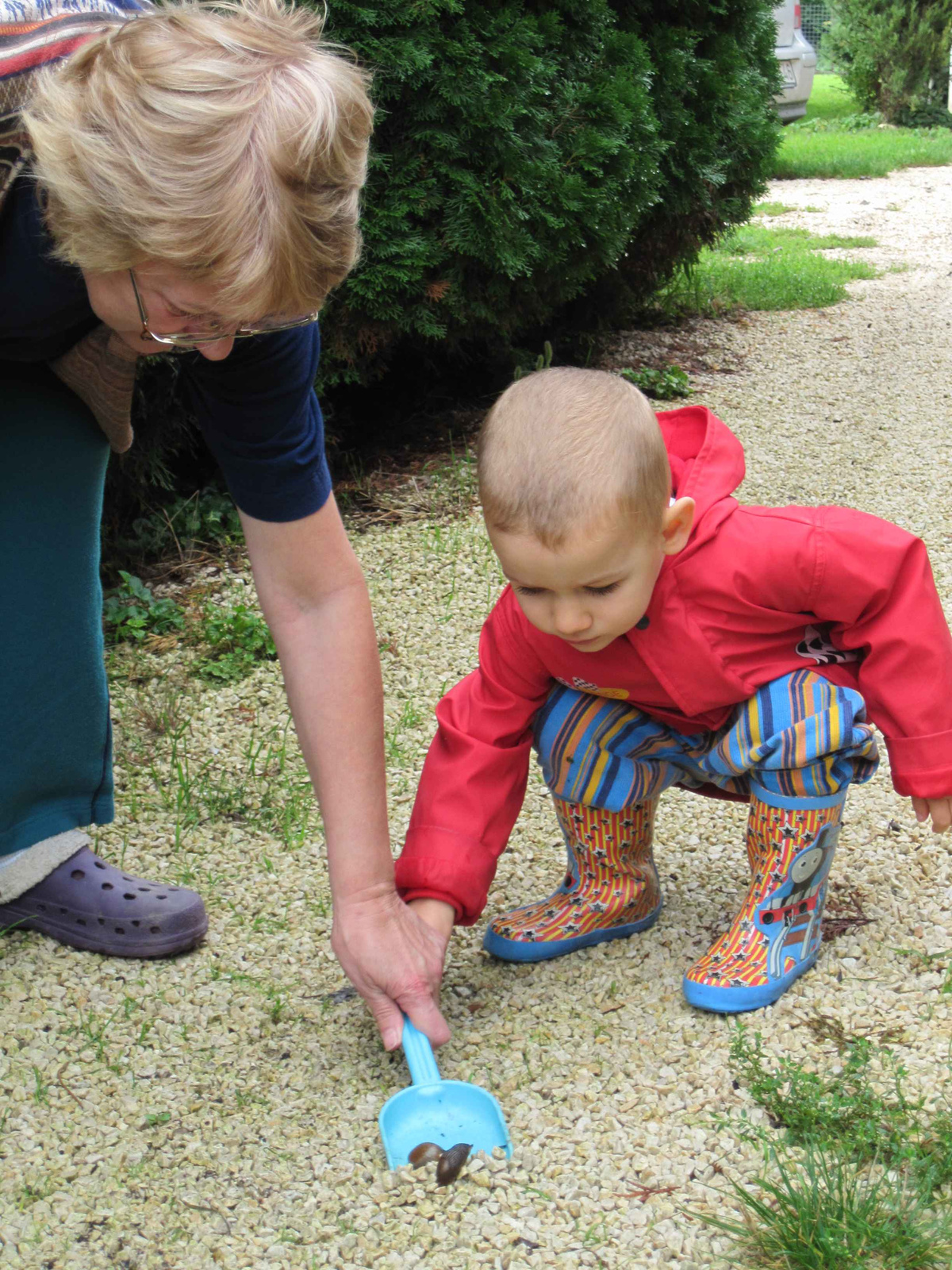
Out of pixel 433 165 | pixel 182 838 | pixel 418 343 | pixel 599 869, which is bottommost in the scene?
pixel 182 838

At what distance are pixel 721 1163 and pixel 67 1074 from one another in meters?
0.92

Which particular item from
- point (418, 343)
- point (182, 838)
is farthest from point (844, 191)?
point (182, 838)

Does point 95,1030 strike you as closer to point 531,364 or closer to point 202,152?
point 202,152

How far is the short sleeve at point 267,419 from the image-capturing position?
1.81 metres

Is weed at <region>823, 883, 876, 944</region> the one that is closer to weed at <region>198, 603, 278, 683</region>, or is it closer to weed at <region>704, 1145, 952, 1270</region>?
weed at <region>704, 1145, 952, 1270</region>

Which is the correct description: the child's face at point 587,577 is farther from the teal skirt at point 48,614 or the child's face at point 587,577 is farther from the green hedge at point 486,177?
the green hedge at point 486,177

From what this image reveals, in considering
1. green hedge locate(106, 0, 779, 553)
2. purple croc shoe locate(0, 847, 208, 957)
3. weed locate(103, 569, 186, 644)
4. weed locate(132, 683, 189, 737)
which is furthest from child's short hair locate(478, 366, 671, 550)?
green hedge locate(106, 0, 779, 553)

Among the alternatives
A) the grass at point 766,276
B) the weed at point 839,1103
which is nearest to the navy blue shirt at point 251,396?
the weed at point 839,1103

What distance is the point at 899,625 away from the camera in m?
1.74

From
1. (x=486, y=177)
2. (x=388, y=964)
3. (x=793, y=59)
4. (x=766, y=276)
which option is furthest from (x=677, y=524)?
(x=793, y=59)

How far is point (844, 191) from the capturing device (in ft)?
36.7

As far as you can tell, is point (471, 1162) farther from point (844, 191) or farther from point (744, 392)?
point (844, 191)

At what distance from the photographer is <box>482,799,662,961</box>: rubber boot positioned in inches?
79.7

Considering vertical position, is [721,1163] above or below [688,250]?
below
